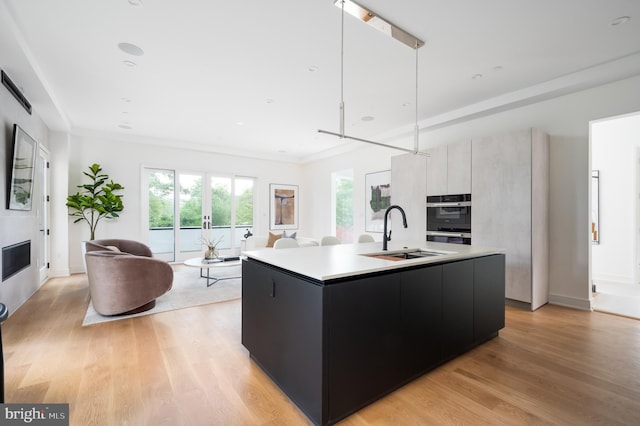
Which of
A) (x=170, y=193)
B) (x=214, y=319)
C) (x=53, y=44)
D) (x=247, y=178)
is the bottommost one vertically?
(x=214, y=319)

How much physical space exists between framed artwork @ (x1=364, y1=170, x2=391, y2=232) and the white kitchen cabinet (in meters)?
0.95

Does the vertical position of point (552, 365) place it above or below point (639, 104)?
below

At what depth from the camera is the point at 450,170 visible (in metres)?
4.26

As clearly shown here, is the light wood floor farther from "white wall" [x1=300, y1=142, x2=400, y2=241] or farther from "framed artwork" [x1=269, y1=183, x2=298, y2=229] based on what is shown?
"framed artwork" [x1=269, y1=183, x2=298, y2=229]

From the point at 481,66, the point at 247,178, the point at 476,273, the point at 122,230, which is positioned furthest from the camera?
the point at 247,178

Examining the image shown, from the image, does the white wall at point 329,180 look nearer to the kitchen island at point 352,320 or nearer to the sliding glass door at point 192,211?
the sliding glass door at point 192,211

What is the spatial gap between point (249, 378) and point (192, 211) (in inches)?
223

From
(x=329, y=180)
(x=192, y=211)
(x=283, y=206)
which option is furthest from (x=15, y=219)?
(x=329, y=180)

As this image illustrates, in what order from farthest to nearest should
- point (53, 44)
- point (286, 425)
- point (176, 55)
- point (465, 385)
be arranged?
1. point (176, 55)
2. point (53, 44)
3. point (465, 385)
4. point (286, 425)

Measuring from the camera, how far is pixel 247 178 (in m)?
7.88

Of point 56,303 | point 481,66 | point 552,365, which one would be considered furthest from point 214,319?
point 481,66

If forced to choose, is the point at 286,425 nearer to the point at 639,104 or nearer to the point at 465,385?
the point at 465,385

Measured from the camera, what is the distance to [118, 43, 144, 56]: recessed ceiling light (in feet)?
9.39

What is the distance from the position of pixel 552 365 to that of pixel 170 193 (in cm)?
718
